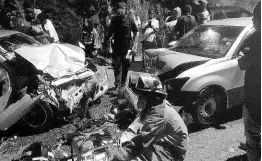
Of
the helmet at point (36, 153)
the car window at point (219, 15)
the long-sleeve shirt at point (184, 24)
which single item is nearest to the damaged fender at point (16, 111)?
the helmet at point (36, 153)

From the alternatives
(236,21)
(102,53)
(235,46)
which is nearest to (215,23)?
(236,21)

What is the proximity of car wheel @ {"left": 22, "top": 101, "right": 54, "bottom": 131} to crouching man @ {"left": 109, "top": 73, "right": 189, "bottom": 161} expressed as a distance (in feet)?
8.64

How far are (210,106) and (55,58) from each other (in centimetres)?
301

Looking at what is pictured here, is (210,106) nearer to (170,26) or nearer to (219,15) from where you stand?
(170,26)

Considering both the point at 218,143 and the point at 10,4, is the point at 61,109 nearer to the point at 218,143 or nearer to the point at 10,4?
the point at 218,143

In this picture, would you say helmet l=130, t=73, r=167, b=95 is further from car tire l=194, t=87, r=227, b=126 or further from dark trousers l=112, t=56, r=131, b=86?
dark trousers l=112, t=56, r=131, b=86

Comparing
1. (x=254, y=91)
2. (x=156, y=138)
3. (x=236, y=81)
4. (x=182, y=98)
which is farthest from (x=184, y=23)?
(x=156, y=138)

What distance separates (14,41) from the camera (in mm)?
6297

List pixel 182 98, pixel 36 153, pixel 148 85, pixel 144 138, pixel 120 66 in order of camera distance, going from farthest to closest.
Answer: pixel 120 66 < pixel 182 98 < pixel 36 153 < pixel 148 85 < pixel 144 138

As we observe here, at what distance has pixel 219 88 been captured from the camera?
528 cm

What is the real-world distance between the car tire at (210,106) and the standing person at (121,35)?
8.23 feet

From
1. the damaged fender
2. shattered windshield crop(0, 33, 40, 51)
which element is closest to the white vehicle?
the damaged fender

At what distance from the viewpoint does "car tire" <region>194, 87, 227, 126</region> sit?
17.0 ft

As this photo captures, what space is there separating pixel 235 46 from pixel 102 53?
287 inches
